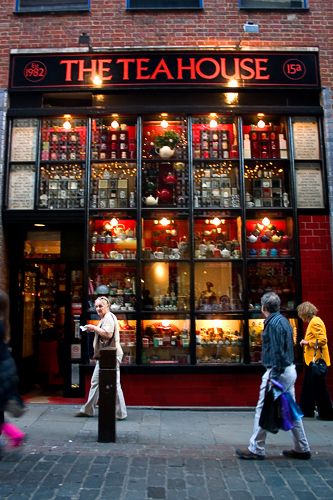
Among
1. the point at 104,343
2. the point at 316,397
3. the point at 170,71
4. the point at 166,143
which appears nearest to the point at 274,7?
the point at 170,71

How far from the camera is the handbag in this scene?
6763 mm

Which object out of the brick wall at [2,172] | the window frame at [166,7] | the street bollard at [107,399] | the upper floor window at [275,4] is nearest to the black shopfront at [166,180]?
the brick wall at [2,172]

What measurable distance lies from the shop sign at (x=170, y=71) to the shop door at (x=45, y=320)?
11.7 feet

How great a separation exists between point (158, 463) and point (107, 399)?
1.05 m

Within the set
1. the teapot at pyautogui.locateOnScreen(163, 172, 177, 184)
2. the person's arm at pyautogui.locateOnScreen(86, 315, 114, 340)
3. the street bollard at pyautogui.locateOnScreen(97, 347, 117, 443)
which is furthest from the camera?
the teapot at pyautogui.locateOnScreen(163, 172, 177, 184)

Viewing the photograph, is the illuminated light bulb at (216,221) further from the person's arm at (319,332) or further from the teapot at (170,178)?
the person's arm at (319,332)

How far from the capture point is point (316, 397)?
6.86m

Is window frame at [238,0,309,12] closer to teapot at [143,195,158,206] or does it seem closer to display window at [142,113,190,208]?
display window at [142,113,190,208]

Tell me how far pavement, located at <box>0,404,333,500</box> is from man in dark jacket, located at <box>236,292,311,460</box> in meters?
0.11

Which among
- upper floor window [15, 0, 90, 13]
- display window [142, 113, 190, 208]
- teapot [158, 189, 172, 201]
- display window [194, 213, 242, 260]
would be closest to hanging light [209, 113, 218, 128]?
display window [142, 113, 190, 208]

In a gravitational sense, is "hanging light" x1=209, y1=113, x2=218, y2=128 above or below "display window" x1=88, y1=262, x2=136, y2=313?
above

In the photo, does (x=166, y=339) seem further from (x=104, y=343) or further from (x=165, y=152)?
(x=165, y=152)

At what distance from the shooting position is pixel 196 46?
27.7ft

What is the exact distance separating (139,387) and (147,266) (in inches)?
82.8
